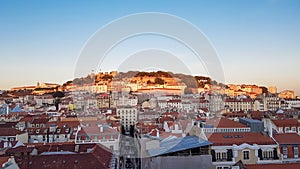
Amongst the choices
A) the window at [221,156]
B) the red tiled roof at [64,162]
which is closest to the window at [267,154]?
the window at [221,156]

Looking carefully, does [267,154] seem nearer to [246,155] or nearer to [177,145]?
[246,155]

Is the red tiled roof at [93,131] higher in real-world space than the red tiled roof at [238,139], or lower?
lower

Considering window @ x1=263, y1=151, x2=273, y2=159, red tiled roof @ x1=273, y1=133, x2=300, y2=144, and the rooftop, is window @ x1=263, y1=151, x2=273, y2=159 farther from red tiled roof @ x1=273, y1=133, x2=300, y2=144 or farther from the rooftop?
the rooftop

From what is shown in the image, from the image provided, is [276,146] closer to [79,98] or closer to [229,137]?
[229,137]

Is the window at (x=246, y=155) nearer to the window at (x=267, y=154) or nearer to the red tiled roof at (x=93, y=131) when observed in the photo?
the window at (x=267, y=154)

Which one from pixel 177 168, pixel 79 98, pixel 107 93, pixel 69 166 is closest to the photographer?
pixel 177 168

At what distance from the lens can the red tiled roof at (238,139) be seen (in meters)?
14.1

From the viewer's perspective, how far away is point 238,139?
14.6 meters

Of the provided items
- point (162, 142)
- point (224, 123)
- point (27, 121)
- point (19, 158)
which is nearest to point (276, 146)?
point (162, 142)

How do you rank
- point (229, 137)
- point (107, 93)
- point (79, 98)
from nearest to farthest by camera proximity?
point (229, 137) → point (79, 98) → point (107, 93)

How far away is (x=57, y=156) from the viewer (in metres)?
12.7

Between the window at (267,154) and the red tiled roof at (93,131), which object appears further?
the red tiled roof at (93,131)

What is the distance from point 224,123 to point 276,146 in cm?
627

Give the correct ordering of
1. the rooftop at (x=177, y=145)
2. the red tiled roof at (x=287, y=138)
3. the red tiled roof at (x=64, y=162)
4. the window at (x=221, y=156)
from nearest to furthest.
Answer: the red tiled roof at (x=64, y=162)
the rooftop at (x=177, y=145)
the window at (x=221, y=156)
the red tiled roof at (x=287, y=138)
